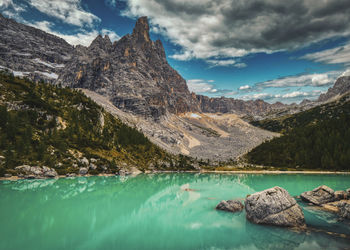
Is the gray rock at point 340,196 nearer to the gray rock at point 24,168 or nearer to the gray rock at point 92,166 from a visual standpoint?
the gray rock at point 92,166

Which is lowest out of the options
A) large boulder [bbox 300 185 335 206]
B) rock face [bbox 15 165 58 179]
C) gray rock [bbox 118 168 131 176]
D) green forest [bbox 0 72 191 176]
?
gray rock [bbox 118 168 131 176]

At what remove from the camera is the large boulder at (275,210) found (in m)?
29.8

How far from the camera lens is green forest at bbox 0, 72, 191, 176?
246ft

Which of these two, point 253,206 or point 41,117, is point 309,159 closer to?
point 253,206

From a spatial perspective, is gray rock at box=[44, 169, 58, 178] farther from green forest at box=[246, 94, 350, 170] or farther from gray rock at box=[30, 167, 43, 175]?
green forest at box=[246, 94, 350, 170]

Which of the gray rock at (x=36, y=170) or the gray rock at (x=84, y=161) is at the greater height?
the gray rock at (x=84, y=161)

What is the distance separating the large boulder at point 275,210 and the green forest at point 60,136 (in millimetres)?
69854

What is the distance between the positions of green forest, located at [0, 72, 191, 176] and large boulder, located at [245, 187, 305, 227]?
229 ft

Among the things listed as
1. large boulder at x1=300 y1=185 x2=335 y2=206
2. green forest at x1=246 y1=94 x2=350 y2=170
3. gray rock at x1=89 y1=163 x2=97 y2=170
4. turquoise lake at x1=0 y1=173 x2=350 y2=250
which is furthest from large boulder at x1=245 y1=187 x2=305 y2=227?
green forest at x1=246 y1=94 x2=350 y2=170

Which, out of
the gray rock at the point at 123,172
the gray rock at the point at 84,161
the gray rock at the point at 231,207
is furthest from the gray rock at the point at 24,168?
the gray rock at the point at 231,207

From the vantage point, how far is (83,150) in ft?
317

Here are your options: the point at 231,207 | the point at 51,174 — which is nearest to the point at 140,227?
the point at 231,207

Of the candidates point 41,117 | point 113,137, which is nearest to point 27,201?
point 41,117

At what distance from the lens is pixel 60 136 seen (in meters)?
95.6
